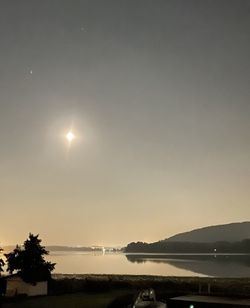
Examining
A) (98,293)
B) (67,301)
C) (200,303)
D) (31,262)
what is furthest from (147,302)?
(31,262)

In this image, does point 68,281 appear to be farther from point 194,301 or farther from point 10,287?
point 194,301

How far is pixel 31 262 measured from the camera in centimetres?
7006

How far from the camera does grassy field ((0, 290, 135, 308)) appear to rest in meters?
54.6

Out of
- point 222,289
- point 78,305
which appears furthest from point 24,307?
point 222,289

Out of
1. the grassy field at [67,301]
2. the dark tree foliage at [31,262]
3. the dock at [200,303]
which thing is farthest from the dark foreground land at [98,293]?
the dock at [200,303]

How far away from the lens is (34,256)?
Answer: 71.6 meters

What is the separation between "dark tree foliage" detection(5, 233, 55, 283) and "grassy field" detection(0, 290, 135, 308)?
4967 mm

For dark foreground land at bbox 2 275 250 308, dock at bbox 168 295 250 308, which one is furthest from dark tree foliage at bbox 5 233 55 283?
dock at bbox 168 295 250 308

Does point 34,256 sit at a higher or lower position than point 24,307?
higher

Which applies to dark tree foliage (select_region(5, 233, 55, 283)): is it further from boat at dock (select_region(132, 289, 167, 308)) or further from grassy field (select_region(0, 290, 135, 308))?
boat at dock (select_region(132, 289, 167, 308))

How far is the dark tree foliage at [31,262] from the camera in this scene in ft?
223

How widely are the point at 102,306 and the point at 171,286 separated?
71.6ft

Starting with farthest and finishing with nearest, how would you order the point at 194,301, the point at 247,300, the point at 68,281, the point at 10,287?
the point at 68,281, the point at 10,287, the point at 247,300, the point at 194,301

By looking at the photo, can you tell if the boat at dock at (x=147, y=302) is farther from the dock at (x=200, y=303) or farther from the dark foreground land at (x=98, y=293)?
the dock at (x=200, y=303)
